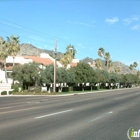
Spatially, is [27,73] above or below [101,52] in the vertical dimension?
below

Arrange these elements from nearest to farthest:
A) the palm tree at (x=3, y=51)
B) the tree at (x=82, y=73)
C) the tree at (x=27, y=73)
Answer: the tree at (x=27, y=73)
the palm tree at (x=3, y=51)
the tree at (x=82, y=73)

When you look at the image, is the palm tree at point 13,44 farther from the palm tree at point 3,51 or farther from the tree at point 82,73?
the tree at point 82,73

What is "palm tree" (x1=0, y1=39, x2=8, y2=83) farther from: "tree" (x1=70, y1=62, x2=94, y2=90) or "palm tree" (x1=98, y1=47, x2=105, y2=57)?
"palm tree" (x1=98, y1=47, x2=105, y2=57)

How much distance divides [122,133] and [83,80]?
60497mm

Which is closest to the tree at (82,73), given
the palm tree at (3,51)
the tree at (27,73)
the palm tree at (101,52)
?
the tree at (27,73)

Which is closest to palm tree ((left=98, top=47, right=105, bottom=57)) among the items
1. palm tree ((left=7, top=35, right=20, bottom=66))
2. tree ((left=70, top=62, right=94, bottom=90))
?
tree ((left=70, top=62, right=94, bottom=90))

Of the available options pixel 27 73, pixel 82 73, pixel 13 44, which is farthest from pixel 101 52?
pixel 27 73

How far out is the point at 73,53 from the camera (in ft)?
336

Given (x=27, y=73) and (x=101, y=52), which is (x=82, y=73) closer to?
(x=27, y=73)

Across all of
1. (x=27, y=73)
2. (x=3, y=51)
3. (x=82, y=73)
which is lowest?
(x=27, y=73)

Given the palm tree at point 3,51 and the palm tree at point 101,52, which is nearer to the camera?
the palm tree at point 3,51

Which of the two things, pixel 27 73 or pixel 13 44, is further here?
pixel 13 44

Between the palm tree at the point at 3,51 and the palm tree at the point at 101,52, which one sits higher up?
the palm tree at the point at 101,52

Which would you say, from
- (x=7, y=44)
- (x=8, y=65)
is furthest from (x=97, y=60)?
(x=7, y=44)
